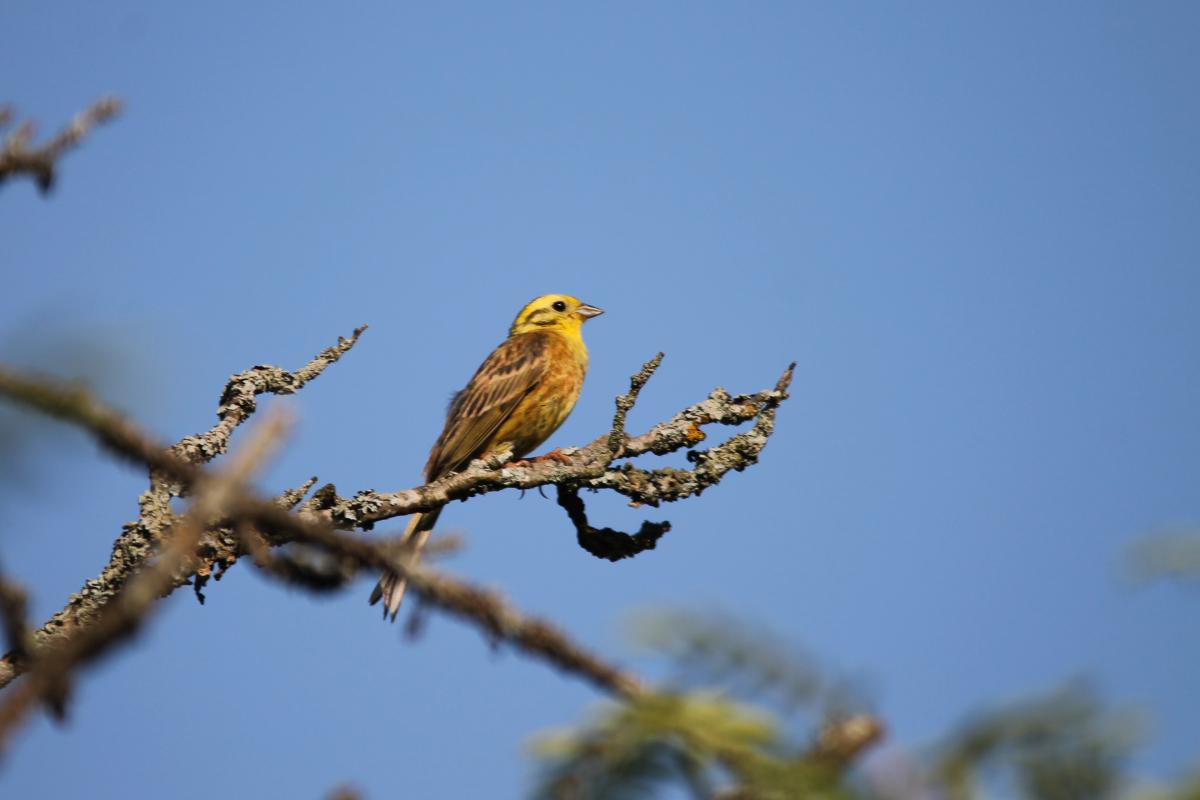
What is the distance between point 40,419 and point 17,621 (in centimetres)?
26

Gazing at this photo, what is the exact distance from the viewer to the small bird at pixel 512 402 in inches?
332

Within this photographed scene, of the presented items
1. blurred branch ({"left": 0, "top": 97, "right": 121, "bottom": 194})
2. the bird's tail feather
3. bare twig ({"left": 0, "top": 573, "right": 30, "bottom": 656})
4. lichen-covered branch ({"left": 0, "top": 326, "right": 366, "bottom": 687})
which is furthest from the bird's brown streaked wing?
bare twig ({"left": 0, "top": 573, "right": 30, "bottom": 656})

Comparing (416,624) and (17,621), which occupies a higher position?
(416,624)

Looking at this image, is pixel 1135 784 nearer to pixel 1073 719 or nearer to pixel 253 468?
pixel 1073 719

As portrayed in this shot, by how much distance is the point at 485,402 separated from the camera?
862 cm

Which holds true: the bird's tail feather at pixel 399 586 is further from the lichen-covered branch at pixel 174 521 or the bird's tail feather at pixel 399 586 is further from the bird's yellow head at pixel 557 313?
the bird's yellow head at pixel 557 313

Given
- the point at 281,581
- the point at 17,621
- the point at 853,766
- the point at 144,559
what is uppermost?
the point at 144,559

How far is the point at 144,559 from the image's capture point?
15.7 feet

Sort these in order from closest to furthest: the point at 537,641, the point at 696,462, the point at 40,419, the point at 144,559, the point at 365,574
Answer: the point at 537,641, the point at 40,419, the point at 365,574, the point at 144,559, the point at 696,462

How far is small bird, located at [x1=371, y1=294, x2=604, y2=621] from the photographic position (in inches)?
332

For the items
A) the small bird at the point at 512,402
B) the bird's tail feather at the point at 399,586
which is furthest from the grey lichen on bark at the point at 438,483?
the small bird at the point at 512,402

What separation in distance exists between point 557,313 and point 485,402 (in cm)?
206

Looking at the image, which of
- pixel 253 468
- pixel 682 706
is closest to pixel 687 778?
pixel 682 706

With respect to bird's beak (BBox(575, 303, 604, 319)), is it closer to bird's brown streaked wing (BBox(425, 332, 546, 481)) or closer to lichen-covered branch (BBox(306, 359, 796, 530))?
bird's brown streaked wing (BBox(425, 332, 546, 481))
